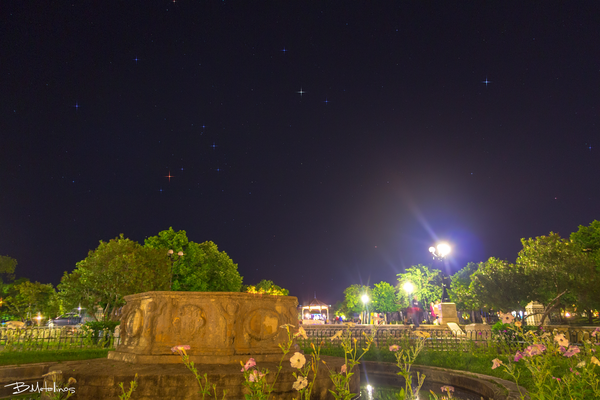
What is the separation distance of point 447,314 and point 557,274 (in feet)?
29.3

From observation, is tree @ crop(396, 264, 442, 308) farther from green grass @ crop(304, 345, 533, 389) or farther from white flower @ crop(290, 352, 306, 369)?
white flower @ crop(290, 352, 306, 369)

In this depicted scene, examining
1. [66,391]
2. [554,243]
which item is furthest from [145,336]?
[554,243]

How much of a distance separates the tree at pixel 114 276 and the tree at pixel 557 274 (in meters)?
27.2

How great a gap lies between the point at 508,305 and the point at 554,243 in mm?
8796

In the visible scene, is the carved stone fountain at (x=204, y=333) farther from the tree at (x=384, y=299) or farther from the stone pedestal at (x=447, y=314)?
the tree at (x=384, y=299)

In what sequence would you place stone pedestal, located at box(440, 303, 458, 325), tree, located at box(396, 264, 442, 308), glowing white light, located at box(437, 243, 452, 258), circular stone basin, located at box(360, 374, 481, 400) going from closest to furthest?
circular stone basin, located at box(360, 374, 481, 400), glowing white light, located at box(437, 243, 452, 258), stone pedestal, located at box(440, 303, 458, 325), tree, located at box(396, 264, 442, 308)

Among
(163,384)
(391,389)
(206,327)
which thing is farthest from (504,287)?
(163,384)

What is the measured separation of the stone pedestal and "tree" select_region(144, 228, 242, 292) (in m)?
22.4

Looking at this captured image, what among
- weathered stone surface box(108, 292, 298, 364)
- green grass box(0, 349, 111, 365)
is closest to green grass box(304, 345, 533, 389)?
weathered stone surface box(108, 292, 298, 364)

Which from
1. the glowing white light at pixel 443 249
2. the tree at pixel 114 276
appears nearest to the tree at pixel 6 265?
the tree at pixel 114 276

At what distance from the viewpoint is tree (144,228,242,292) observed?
121ft

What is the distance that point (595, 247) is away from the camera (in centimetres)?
3672

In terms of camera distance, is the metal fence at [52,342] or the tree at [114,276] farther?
the tree at [114,276]

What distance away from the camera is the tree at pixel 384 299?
72.4m
